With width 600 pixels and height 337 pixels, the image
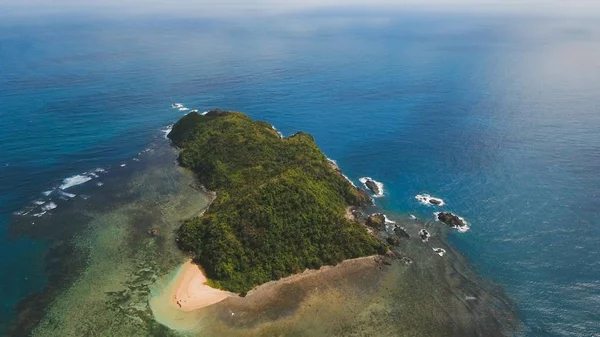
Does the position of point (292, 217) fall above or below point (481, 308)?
above

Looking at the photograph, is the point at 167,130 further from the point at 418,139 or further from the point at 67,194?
the point at 418,139

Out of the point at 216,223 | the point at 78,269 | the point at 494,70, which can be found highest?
the point at 494,70

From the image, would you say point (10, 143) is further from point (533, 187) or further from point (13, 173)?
point (533, 187)

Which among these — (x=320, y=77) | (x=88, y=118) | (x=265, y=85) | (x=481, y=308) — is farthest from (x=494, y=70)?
(x=88, y=118)

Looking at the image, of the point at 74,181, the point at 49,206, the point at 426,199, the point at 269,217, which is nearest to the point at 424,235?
the point at 426,199

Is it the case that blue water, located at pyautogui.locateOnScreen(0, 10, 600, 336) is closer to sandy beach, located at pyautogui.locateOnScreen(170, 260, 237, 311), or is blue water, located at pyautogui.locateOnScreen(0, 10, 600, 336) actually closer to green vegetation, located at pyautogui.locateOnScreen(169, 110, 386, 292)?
green vegetation, located at pyautogui.locateOnScreen(169, 110, 386, 292)

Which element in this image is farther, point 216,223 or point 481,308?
point 216,223

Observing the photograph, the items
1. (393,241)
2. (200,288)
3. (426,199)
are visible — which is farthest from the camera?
(426,199)

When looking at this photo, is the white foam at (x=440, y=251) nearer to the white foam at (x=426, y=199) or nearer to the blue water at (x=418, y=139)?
the blue water at (x=418, y=139)
